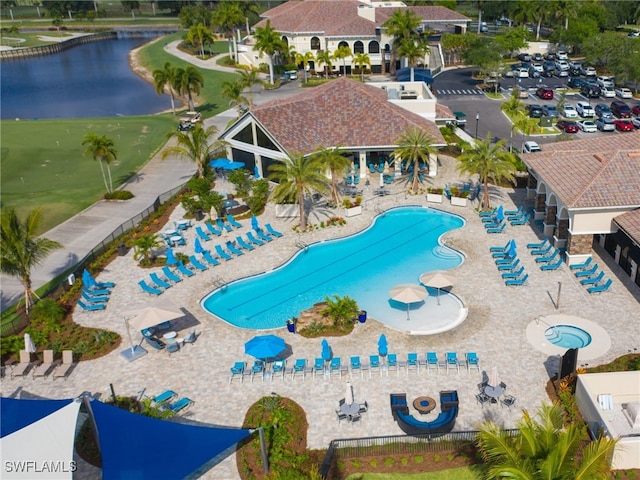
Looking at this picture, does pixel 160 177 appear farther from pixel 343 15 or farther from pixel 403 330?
pixel 343 15

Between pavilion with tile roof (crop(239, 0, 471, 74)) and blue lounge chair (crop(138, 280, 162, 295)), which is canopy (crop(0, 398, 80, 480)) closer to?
blue lounge chair (crop(138, 280, 162, 295))

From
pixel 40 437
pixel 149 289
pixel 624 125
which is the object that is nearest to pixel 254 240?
pixel 149 289

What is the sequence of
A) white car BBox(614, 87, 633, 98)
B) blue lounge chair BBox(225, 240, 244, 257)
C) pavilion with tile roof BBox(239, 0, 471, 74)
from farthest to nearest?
pavilion with tile roof BBox(239, 0, 471, 74), white car BBox(614, 87, 633, 98), blue lounge chair BBox(225, 240, 244, 257)

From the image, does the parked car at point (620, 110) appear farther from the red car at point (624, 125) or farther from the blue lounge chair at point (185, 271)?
the blue lounge chair at point (185, 271)

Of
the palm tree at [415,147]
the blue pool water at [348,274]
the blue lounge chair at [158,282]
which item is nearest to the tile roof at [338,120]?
the palm tree at [415,147]

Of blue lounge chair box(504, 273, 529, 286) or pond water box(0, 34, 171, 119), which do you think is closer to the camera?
blue lounge chair box(504, 273, 529, 286)

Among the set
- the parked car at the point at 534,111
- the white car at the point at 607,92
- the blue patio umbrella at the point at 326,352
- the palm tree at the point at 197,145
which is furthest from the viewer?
the white car at the point at 607,92

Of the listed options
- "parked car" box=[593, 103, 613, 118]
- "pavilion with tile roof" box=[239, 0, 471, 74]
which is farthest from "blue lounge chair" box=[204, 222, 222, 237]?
"pavilion with tile roof" box=[239, 0, 471, 74]
